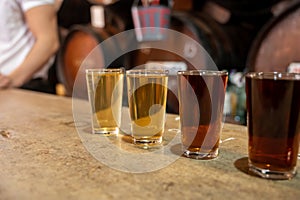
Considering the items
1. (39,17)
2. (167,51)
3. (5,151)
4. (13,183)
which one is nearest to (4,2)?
(39,17)

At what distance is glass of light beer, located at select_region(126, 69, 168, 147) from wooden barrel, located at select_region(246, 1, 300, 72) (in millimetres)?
916

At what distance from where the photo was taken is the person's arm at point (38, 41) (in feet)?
6.00

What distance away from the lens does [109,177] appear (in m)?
0.51

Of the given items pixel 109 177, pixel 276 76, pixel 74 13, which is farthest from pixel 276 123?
pixel 74 13

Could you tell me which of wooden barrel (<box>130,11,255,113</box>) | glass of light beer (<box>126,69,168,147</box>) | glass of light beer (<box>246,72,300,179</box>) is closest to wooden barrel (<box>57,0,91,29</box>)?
wooden barrel (<box>130,11,255,113</box>)

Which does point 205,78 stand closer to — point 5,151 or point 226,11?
point 5,151

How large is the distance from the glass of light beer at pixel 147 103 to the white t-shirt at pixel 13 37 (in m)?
1.37

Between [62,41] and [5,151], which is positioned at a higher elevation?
[62,41]

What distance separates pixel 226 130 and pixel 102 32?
1538 millimetres

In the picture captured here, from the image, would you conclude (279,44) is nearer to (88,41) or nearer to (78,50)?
(88,41)

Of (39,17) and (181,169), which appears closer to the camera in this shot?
(181,169)

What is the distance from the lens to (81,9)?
2.88 meters

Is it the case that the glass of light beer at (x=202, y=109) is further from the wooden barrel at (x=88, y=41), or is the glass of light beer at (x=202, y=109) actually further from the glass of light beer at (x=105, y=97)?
the wooden barrel at (x=88, y=41)

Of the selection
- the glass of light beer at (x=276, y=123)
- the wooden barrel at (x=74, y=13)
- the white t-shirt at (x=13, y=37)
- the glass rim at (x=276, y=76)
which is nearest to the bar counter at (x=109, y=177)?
the glass of light beer at (x=276, y=123)
